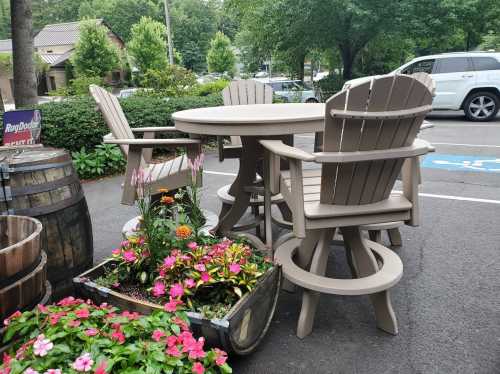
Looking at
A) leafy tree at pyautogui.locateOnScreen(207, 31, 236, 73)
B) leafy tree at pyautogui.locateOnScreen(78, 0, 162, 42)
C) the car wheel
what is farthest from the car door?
leafy tree at pyautogui.locateOnScreen(78, 0, 162, 42)

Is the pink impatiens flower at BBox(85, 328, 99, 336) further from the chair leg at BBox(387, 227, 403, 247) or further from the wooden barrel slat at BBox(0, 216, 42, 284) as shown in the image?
the chair leg at BBox(387, 227, 403, 247)

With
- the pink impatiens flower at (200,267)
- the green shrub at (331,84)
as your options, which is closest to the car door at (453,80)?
the green shrub at (331,84)

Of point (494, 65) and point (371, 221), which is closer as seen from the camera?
point (371, 221)

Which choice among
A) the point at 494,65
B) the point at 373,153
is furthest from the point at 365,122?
the point at 494,65

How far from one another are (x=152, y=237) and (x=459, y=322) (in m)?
1.59

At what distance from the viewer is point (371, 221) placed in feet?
6.02

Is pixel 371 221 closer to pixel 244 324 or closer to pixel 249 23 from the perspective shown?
pixel 244 324

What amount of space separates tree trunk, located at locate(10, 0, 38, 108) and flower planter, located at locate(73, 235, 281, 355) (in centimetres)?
531

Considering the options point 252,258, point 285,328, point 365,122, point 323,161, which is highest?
point 365,122

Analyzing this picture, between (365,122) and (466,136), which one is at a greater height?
(365,122)

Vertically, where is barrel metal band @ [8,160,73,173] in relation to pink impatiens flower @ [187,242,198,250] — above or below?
above

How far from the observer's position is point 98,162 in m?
5.34

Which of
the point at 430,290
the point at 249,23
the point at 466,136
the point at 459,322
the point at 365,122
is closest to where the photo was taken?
the point at 365,122

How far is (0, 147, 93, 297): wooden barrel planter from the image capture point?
186 cm
